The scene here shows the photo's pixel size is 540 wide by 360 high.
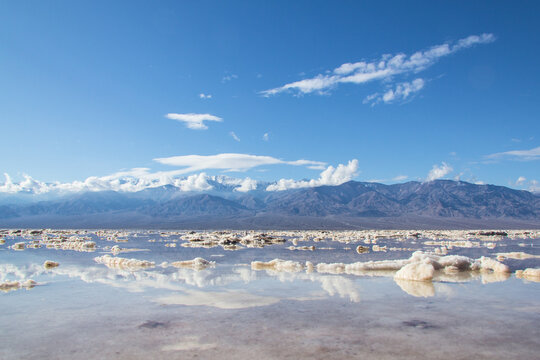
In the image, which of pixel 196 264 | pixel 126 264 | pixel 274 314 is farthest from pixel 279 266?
pixel 274 314

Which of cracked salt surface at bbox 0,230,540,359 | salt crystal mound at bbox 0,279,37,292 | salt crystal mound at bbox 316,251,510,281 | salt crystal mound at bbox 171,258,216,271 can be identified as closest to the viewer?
cracked salt surface at bbox 0,230,540,359

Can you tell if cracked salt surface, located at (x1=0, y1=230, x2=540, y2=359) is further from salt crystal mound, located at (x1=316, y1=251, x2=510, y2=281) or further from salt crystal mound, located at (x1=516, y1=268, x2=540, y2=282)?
salt crystal mound, located at (x1=316, y1=251, x2=510, y2=281)

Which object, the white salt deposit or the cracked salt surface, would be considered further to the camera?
the white salt deposit

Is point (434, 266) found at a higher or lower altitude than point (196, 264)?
higher

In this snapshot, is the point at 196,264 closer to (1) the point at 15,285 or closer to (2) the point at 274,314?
(1) the point at 15,285

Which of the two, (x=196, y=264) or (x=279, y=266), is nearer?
(x=279, y=266)

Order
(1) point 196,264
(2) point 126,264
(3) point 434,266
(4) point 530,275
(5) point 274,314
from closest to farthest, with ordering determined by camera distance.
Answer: (5) point 274,314
(4) point 530,275
(3) point 434,266
(2) point 126,264
(1) point 196,264

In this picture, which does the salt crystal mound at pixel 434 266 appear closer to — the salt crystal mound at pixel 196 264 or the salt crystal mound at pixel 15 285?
the salt crystal mound at pixel 196 264

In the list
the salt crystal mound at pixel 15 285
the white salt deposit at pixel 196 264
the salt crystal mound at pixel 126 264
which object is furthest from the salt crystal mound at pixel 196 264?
the salt crystal mound at pixel 15 285

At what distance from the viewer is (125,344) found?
7.11m

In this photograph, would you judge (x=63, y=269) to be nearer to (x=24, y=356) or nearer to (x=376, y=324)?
(x=24, y=356)

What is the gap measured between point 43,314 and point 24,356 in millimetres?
3296

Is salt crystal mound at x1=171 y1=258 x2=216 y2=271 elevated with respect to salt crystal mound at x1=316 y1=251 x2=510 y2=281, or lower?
lower

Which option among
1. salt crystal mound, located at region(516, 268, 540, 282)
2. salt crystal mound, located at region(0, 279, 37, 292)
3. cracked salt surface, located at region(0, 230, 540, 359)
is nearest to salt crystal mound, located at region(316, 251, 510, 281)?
cracked salt surface, located at region(0, 230, 540, 359)
